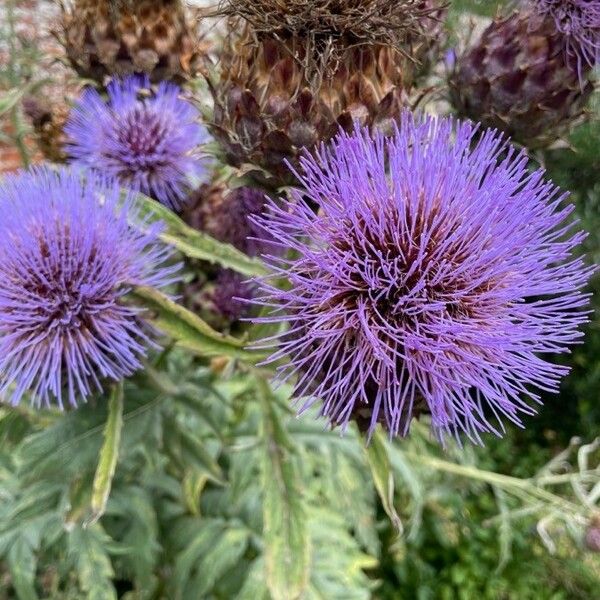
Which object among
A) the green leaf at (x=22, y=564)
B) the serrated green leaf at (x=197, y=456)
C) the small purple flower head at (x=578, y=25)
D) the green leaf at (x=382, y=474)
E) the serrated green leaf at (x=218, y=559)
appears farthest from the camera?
the serrated green leaf at (x=218, y=559)

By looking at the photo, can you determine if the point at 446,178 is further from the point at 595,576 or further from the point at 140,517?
the point at 595,576

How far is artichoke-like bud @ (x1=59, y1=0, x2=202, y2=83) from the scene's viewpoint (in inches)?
44.6

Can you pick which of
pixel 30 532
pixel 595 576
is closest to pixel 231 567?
pixel 30 532

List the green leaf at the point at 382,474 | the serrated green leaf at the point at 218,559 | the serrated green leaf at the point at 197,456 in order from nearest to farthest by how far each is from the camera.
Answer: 1. the green leaf at the point at 382,474
2. the serrated green leaf at the point at 197,456
3. the serrated green leaf at the point at 218,559

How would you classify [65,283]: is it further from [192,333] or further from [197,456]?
[197,456]

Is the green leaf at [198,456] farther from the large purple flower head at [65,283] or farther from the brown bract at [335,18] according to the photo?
the brown bract at [335,18]

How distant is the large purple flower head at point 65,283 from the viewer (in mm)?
850

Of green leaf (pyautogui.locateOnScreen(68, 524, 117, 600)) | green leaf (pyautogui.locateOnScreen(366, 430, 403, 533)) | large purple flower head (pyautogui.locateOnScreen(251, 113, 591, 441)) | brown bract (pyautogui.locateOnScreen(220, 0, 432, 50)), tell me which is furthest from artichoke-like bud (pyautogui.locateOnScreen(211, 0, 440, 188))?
green leaf (pyautogui.locateOnScreen(68, 524, 117, 600))

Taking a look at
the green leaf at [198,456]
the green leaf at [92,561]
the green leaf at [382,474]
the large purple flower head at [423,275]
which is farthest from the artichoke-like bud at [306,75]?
the green leaf at [92,561]

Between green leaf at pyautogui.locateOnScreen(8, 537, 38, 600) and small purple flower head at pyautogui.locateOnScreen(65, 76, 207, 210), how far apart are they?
0.63 meters

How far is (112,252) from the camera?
0.89 m

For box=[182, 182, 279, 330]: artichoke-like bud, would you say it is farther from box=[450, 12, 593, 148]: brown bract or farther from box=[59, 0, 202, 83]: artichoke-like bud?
box=[450, 12, 593, 148]: brown bract

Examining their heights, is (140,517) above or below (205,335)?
below

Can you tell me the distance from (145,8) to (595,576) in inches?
74.0
